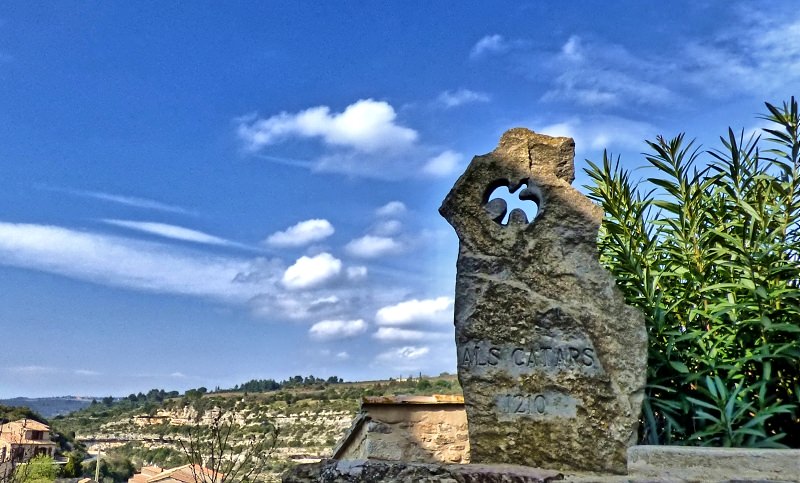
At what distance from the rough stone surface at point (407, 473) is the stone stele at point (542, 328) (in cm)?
29

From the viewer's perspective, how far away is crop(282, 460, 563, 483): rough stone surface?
3617 millimetres

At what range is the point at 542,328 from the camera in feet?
13.1

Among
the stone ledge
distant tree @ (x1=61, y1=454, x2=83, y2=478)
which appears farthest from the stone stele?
distant tree @ (x1=61, y1=454, x2=83, y2=478)

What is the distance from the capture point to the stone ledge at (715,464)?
330cm

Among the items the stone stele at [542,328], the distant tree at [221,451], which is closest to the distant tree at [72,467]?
the distant tree at [221,451]

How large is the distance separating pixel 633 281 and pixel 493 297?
1.26 m

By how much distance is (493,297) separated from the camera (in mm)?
4102

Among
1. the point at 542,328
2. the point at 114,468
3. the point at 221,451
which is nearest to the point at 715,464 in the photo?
the point at 542,328

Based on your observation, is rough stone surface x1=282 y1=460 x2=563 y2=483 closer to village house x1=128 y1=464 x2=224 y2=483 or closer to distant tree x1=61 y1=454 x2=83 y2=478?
village house x1=128 y1=464 x2=224 y2=483

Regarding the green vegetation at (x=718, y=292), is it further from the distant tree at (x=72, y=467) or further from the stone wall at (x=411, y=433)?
the distant tree at (x=72, y=467)

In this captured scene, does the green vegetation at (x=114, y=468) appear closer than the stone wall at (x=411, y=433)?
No

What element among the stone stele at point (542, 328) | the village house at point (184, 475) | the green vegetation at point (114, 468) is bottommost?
the green vegetation at point (114, 468)

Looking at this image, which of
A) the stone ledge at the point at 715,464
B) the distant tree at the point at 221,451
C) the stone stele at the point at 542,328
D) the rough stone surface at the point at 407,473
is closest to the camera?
the stone ledge at the point at 715,464

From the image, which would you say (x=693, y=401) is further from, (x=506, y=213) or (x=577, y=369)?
(x=506, y=213)
